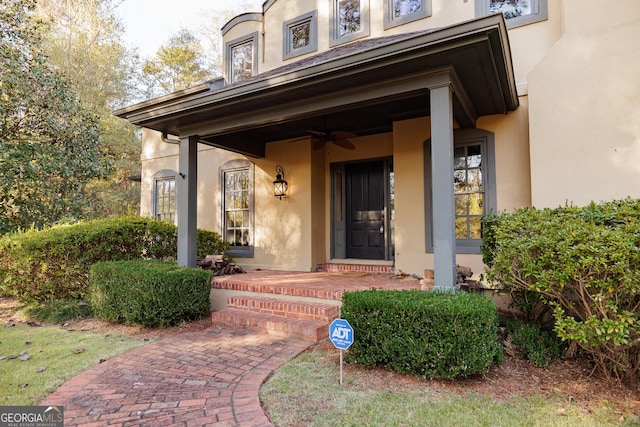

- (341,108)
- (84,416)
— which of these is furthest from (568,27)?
(84,416)

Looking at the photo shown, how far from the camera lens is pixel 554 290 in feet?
9.25

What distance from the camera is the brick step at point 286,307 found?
4.26 m

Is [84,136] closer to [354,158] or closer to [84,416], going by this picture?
[354,158]

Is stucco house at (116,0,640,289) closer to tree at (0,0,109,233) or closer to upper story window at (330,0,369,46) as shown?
upper story window at (330,0,369,46)

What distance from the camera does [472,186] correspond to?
564 centimetres

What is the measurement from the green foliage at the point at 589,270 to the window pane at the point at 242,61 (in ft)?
23.2

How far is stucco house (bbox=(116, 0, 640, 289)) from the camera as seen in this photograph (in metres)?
3.89

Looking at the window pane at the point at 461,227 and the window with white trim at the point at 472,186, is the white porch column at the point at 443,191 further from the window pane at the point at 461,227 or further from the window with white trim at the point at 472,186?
the window pane at the point at 461,227

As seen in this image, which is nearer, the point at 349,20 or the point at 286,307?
→ the point at 286,307

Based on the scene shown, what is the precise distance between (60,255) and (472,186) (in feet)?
20.6

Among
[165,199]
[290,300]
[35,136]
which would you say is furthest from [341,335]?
[35,136]

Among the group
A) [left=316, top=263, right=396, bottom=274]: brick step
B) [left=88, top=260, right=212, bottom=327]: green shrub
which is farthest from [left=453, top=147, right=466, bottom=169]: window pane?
[left=88, top=260, right=212, bottom=327]: green shrub

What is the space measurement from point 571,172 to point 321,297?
11.2 feet

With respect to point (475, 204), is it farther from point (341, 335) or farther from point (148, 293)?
point (148, 293)
